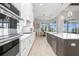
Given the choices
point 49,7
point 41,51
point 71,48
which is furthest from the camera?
point 49,7

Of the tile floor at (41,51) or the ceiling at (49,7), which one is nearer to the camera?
the tile floor at (41,51)

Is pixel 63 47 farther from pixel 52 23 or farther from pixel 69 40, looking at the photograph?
pixel 52 23

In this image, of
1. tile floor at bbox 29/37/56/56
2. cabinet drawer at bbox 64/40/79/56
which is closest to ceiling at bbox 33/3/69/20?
tile floor at bbox 29/37/56/56

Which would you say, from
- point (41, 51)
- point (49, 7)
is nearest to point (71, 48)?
point (41, 51)

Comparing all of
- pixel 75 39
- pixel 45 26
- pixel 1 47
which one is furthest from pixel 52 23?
pixel 1 47

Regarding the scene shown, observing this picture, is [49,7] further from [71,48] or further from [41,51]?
[71,48]

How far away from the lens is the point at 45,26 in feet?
64.5

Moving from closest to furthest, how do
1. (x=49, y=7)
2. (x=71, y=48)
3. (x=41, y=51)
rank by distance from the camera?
(x=71, y=48) < (x=41, y=51) < (x=49, y=7)

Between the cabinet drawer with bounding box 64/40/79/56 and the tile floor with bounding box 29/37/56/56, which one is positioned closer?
the cabinet drawer with bounding box 64/40/79/56

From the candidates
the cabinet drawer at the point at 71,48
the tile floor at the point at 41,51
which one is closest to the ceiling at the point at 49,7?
the tile floor at the point at 41,51

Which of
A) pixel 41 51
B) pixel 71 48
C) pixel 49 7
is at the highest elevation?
pixel 49 7

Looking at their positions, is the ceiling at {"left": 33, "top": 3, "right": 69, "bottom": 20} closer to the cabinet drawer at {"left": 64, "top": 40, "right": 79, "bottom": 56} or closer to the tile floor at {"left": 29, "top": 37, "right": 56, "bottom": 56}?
the tile floor at {"left": 29, "top": 37, "right": 56, "bottom": 56}

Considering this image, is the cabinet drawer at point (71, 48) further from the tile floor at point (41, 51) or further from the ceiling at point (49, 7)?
the ceiling at point (49, 7)

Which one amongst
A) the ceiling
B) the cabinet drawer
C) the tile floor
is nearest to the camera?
the cabinet drawer
